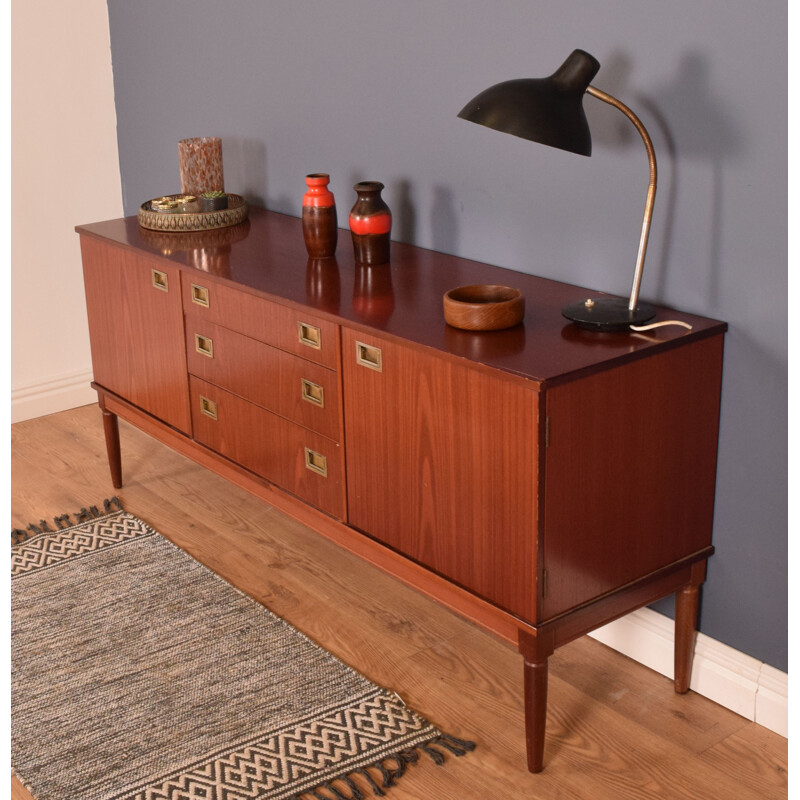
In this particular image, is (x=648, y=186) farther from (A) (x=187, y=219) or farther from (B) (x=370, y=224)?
(A) (x=187, y=219)

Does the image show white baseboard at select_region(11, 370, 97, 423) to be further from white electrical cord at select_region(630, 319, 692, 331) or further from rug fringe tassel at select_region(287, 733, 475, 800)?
white electrical cord at select_region(630, 319, 692, 331)

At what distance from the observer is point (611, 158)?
84.4 inches

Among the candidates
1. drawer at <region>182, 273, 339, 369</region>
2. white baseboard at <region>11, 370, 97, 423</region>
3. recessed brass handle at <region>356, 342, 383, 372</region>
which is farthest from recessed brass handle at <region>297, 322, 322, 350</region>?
white baseboard at <region>11, 370, 97, 423</region>

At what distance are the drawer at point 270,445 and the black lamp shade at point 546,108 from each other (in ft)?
2.56

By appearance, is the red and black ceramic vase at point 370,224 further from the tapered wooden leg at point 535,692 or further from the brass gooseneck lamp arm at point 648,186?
the tapered wooden leg at point 535,692

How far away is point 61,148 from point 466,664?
2.41 meters

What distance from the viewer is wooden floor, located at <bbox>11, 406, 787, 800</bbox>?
78.4 inches

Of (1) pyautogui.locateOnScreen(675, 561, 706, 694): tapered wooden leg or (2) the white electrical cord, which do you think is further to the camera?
(1) pyautogui.locateOnScreen(675, 561, 706, 694): tapered wooden leg

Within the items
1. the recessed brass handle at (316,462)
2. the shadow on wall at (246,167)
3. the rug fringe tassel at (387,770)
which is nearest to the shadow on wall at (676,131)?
the recessed brass handle at (316,462)

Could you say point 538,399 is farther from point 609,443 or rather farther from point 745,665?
point 745,665

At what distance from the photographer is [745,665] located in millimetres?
2145

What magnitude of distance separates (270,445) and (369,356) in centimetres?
52

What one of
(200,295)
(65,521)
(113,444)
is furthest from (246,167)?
(65,521)
